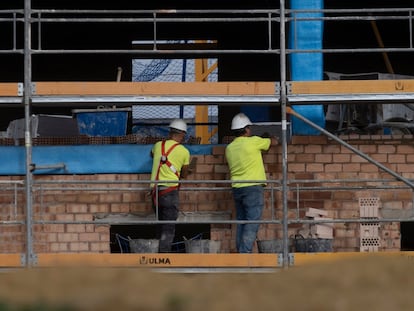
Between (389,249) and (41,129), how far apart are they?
4491 millimetres

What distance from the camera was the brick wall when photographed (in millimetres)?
14031

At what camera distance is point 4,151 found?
14.1 m

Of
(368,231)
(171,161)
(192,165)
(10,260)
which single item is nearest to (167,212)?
(171,161)

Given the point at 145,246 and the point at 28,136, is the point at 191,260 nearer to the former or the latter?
the point at 145,246

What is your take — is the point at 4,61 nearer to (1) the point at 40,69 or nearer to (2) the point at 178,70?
(1) the point at 40,69

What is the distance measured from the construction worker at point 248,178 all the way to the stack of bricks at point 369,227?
1382 millimetres

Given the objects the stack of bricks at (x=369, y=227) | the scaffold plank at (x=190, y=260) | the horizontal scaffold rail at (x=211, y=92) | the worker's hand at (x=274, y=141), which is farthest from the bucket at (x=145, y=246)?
the stack of bricks at (x=369, y=227)

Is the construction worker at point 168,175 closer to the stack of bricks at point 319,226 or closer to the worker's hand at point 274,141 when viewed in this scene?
the worker's hand at point 274,141

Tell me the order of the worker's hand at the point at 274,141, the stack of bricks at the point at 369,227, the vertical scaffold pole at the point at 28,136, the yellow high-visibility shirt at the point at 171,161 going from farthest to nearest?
the stack of bricks at the point at 369,227, the worker's hand at the point at 274,141, the yellow high-visibility shirt at the point at 171,161, the vertical scaffold pole at the point at 28,136

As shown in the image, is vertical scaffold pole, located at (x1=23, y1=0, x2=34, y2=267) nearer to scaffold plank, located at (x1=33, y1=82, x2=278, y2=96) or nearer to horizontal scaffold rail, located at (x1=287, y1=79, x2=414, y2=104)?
scaffold plank, located at (x1=33, y1=82, x2=278, y2=96)

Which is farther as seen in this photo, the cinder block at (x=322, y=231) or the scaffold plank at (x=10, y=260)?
the cinder block at (x=322, y=231)

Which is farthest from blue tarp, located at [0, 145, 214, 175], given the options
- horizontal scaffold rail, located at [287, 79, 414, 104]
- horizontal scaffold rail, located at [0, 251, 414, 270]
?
horizontal scaffold rail, located at [287, 79, 414, 104]

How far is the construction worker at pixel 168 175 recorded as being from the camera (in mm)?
13375

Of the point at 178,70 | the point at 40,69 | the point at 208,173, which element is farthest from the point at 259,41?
the point at 208,173
